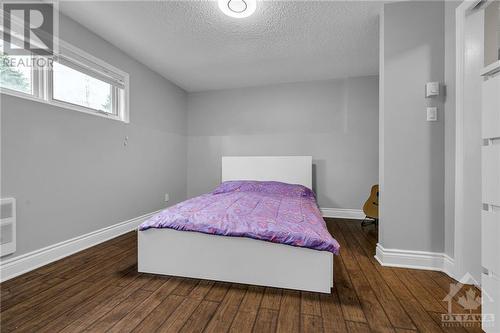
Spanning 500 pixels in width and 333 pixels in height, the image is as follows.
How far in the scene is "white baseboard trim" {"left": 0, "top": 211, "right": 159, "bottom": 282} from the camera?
1.65 m

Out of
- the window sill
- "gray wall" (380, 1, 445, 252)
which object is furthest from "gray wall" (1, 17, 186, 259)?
"gray wall" (380, 1, 445, 252)

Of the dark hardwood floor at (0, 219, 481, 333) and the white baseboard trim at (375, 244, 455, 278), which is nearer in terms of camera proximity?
the dark hardwood floor at (0, 219, 481, 333)

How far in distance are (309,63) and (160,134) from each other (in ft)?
8.22

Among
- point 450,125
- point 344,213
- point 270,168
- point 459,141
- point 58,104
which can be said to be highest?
point 58,104

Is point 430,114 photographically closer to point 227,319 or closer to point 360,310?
point 360,310

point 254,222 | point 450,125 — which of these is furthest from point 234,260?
point 450,125

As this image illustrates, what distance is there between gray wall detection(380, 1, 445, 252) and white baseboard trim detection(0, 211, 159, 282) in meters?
2.92

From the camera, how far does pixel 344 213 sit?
3.59 m

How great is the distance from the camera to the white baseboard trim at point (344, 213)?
11.6ft

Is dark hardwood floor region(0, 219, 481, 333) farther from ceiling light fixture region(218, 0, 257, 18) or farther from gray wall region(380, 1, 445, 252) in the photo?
ceiling light fixture region(218, 0, 257, 18)

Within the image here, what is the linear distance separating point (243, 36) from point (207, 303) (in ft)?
8.34

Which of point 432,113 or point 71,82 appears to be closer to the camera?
point 432,113

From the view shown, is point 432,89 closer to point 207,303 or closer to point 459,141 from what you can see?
point 459,141

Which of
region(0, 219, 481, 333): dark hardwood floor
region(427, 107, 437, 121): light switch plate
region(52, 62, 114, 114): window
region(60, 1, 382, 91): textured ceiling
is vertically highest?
region(60, 1, 382, 91): textured ceiling
